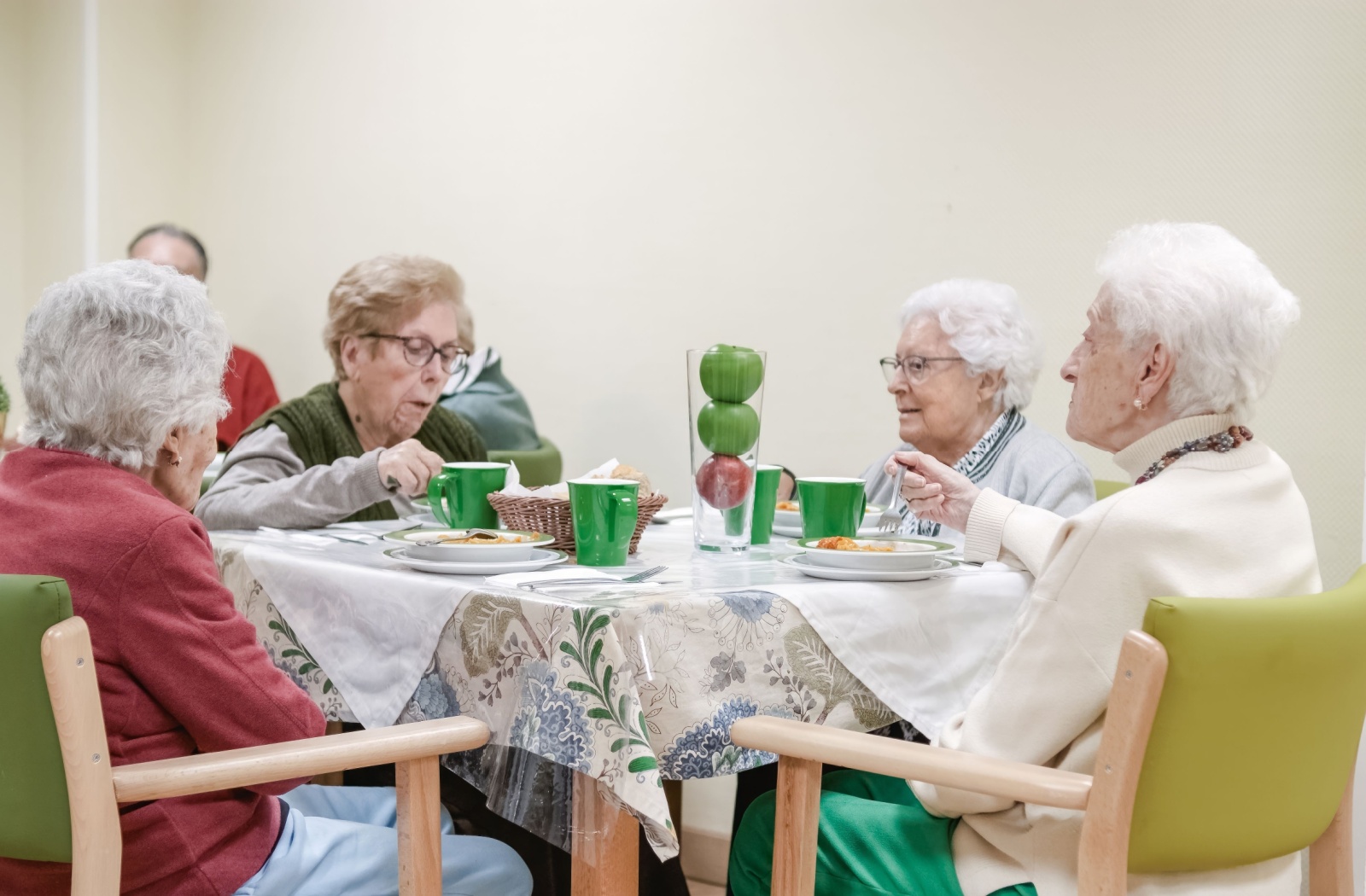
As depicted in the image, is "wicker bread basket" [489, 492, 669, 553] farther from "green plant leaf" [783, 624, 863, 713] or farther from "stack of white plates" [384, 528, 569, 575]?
"green plant leaf" [783, 624, 863, 713]

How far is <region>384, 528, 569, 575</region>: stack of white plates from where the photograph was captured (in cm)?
144

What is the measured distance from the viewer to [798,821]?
122 cm

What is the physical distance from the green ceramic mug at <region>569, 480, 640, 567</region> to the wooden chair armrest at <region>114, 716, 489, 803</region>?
1.10 feet

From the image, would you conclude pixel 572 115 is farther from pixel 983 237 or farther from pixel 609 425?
pixel 983 237

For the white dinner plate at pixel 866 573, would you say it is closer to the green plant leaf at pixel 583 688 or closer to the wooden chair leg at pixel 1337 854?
the green plant leaf at pixel 583 688

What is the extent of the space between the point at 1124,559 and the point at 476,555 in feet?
2.49

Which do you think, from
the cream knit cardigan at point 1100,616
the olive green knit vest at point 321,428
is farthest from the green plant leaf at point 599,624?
the olive green knit vest at point 321,428

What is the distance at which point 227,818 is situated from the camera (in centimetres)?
120

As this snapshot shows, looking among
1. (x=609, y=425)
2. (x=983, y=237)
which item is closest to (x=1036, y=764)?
(x=983, y=237)

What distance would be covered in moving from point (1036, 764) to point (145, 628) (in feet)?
2.89

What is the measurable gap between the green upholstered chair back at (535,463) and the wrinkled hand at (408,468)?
2.60ft

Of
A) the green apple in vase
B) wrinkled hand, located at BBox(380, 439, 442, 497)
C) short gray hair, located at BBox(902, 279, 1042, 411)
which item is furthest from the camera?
short gray hair, located at BBox(902, 279, 1042, 411)

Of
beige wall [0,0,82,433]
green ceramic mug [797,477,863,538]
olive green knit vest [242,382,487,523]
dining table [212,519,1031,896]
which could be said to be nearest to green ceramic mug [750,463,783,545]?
green ceramic mug [797,477,863,538]

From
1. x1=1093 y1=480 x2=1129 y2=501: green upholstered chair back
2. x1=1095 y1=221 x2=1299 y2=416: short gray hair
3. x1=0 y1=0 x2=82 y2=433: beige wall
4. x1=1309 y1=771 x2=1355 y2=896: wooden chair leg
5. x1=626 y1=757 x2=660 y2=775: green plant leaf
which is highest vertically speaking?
x1=0 y1=0 x2=82 y2=433: beige wall
